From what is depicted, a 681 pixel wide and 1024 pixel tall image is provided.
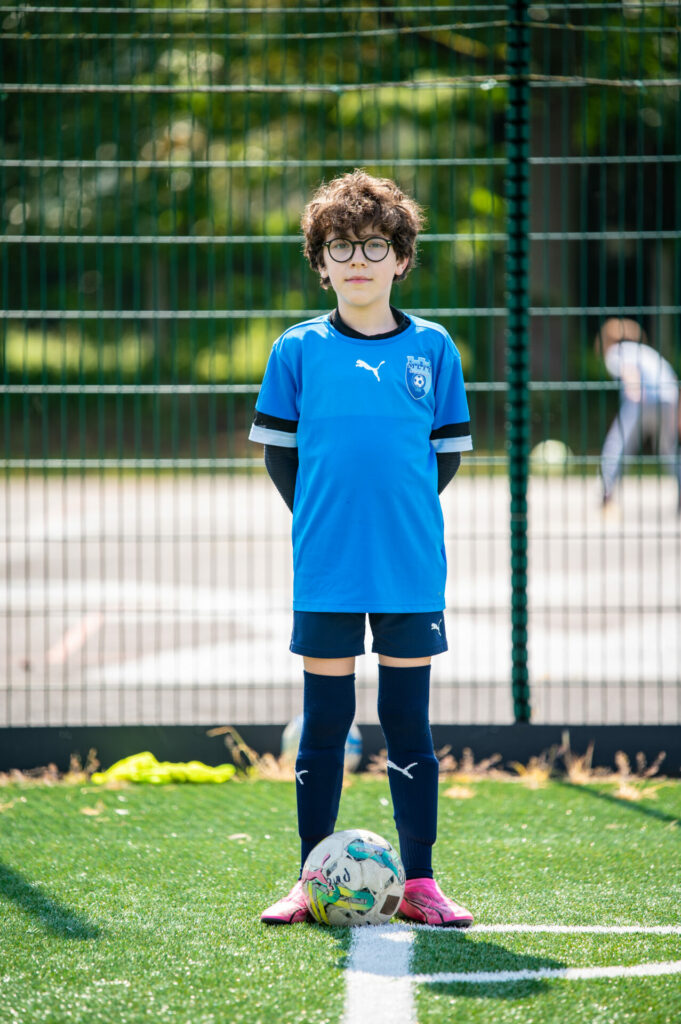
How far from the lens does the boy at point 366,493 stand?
3.01m

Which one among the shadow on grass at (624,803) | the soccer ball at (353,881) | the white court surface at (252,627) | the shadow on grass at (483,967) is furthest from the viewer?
the white court surface at (252,627)

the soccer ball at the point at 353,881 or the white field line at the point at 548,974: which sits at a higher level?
the soccer ball at the point at 353,881

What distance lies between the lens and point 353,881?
2992mm

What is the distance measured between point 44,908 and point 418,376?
71.4 inches

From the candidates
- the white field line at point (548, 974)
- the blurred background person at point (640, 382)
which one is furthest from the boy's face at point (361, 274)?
the blurred background person at point (640, 382)

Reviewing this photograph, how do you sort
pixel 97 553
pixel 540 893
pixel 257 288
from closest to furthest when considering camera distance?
pixel 540 893 < pixel 97 553 < pixel 257 288

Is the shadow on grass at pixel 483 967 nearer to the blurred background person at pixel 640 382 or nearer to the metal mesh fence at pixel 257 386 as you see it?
the metal mesh fence at pixel 257 386

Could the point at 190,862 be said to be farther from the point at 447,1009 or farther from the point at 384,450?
the point at 384,450

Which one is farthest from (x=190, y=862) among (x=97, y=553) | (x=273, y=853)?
(x=97, y=553)

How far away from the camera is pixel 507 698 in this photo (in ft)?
20.2

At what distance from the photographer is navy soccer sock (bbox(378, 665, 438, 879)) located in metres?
3.10

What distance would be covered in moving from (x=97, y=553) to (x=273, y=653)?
15.6ft

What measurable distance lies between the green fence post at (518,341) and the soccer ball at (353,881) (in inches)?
70.2

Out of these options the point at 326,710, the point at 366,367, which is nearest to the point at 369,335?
the point at 366,367
